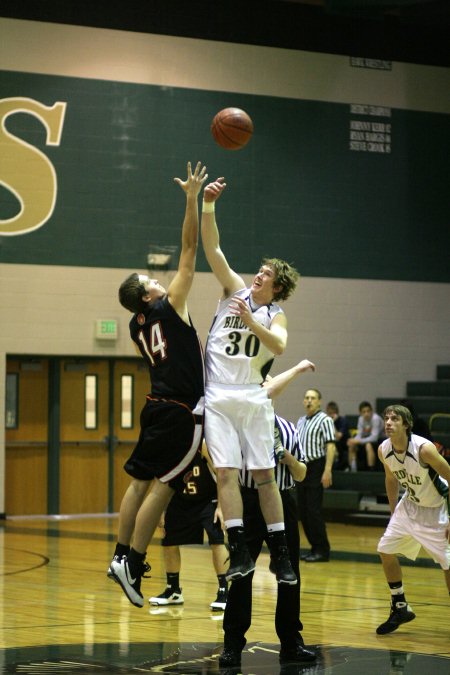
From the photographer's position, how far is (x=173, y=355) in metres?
6.54

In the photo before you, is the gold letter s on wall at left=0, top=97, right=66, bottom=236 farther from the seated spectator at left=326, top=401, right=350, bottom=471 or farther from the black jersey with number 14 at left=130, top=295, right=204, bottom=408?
the black jersey with number 14 at left=130, top=295, right=204, bottom=408

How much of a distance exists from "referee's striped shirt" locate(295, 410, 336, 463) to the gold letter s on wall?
660 centimetres

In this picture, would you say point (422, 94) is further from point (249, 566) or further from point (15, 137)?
point (249, 566)

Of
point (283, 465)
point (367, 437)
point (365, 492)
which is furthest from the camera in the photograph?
point (367, 437)

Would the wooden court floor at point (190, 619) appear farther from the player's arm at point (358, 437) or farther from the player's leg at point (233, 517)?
the player's arm at point (358, 437)

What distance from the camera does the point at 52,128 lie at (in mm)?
17750

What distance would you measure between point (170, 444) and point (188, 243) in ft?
3.76

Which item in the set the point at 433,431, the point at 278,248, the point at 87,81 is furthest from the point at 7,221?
the point at 433,431

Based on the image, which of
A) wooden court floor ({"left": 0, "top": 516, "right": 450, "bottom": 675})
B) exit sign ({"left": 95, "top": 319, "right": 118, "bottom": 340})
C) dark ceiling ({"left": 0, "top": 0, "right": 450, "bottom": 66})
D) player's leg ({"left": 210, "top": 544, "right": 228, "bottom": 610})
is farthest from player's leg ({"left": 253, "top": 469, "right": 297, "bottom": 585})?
dark ceiling ({"left": 0, "top": 0, "right": 450, "bottom": 66})

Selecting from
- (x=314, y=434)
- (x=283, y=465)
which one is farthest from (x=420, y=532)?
(x=314, y=434)

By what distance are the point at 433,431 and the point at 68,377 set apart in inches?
229

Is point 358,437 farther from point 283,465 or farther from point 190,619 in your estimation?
point 283,465

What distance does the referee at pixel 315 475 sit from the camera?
12570 mm

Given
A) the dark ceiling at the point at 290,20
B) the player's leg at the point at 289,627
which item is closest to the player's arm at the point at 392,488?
the player's leg at the point at 289,627
